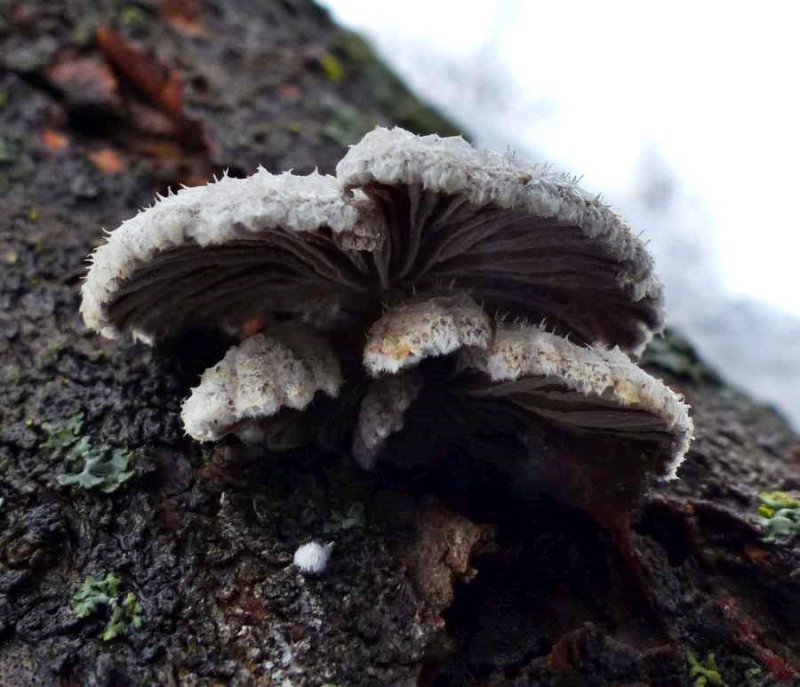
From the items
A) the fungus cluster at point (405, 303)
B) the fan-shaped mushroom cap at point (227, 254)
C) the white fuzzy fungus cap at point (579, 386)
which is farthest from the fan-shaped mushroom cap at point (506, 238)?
the white fuzzy fungus cap at point (579, 386)

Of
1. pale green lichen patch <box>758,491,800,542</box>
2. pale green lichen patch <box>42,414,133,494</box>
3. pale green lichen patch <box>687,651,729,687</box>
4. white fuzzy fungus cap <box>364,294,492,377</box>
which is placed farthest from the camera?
pale green lichen patch <box>758,491,800,542</box>

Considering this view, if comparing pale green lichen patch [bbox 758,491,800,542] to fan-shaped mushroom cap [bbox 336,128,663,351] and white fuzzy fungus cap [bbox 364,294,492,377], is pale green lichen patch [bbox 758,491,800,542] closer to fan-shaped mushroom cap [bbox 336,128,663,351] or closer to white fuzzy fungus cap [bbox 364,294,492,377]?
fan-shaped mushroom cap [bbox 336,128,663,351]

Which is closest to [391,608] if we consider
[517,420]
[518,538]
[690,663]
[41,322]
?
[518,538]

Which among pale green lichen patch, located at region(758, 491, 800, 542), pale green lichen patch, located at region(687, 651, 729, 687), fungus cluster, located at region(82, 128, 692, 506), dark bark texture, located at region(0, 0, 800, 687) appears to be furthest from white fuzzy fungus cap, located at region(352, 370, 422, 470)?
pale green lichen patch, located at region(758, 491, 800, 542)

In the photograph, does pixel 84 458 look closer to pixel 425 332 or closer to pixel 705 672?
pixel 425 332

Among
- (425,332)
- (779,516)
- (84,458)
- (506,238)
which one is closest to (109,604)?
(84,458)

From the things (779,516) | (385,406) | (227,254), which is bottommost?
(385,406)

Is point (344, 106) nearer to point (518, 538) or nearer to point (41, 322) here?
point (41, 322)
